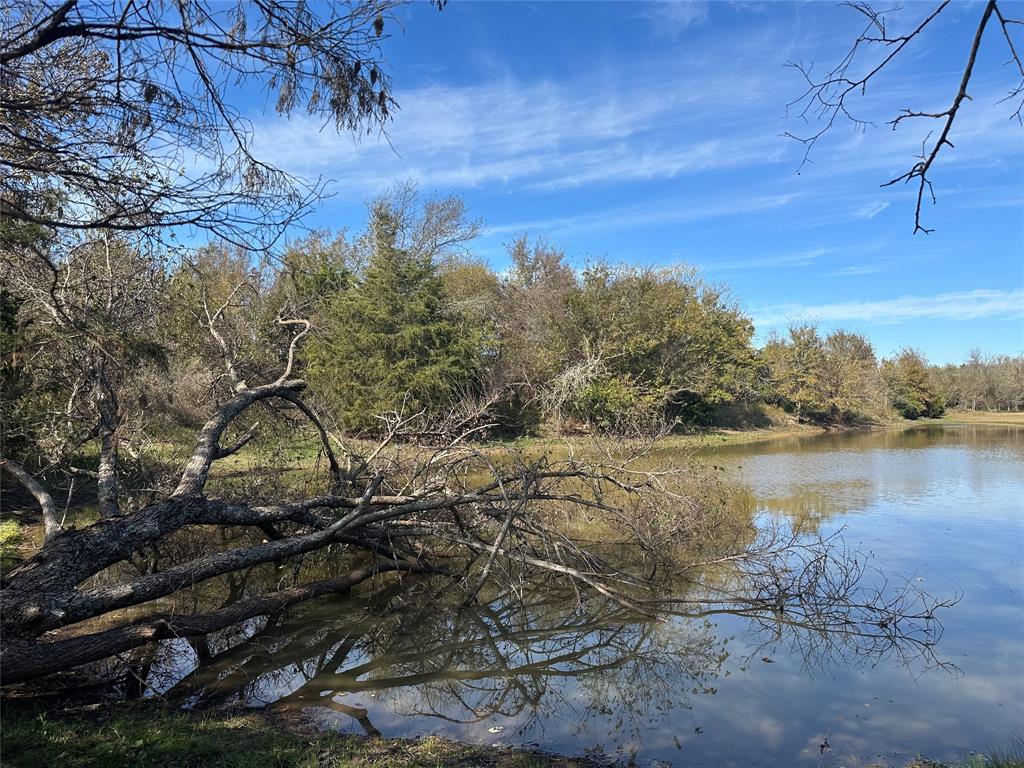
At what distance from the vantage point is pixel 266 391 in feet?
24.1

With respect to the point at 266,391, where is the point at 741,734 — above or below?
below

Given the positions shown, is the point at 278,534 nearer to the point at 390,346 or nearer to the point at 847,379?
the point at 390,346

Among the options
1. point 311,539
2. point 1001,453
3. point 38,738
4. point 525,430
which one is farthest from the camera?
point 525,430

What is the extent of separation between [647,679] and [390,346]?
62.0ft

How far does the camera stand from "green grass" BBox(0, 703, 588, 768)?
367 centimetres

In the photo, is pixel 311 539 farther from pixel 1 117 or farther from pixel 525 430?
pixel 525 430

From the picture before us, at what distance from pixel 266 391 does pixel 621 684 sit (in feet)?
15.5

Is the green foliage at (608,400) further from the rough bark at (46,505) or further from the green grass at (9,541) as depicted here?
the rough bark at (46,505)

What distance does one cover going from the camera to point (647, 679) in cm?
564

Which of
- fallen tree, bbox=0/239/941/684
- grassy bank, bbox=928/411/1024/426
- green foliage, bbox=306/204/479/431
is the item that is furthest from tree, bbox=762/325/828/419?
fallen tree, bbox=0/239/941/684

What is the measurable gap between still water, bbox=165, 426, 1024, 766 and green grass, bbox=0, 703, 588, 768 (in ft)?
1.38

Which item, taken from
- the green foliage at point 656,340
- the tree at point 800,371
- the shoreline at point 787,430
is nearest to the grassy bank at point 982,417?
the shoreline at point 787,430

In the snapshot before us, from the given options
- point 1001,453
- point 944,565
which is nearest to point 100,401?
point 944,565

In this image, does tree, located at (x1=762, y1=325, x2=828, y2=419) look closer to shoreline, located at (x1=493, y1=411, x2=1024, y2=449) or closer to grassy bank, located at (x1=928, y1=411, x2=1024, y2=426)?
shoreline, located at (x1=493, y1=411, x2=1024, y2=449)
